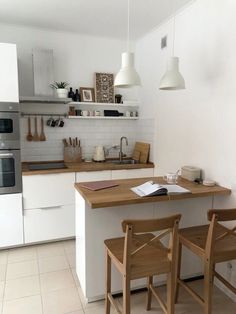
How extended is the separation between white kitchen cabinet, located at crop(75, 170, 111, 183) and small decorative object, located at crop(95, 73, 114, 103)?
1091 mm

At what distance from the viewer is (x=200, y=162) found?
254 centimetres

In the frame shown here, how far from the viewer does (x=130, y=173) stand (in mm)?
3338

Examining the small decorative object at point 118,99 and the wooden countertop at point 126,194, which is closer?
the wooden countertop at point 126,194

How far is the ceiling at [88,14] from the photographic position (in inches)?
103

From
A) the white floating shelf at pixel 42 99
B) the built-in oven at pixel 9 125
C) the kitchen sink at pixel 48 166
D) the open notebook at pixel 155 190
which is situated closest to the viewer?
the open notebook at pixel 155 190

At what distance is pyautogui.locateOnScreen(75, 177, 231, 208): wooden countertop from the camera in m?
1.84

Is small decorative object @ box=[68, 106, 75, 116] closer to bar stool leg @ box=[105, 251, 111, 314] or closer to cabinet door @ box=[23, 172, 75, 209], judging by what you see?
cabinet door @ box=[23, 172, 75, 209]

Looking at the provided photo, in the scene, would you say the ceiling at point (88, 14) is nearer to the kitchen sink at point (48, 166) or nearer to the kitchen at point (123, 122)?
the kitchen at point (123, 122)

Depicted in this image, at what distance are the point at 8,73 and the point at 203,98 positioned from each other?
2014mm

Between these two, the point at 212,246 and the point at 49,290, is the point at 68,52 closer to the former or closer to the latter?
the point at 49,290

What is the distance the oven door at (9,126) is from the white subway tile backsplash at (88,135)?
1.85ft

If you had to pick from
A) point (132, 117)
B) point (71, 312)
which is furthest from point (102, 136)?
point (71, 312)

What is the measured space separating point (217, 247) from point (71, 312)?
123 centimetres

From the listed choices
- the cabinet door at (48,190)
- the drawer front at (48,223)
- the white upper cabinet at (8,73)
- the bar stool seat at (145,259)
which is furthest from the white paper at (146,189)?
the white upper cabinet at (8,73)
